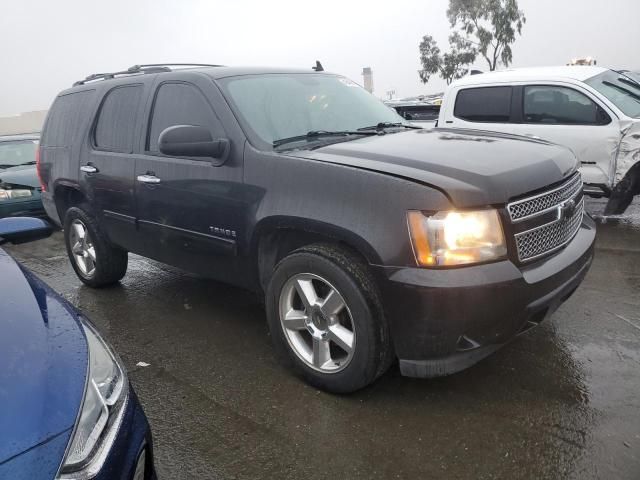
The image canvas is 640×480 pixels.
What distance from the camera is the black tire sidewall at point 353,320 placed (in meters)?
2.58

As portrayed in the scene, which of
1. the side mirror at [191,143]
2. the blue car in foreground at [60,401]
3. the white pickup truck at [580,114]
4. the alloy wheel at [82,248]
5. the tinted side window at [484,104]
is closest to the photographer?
the blue car in foreground at [60,401]

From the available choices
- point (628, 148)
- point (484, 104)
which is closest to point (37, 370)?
point (628, 148)

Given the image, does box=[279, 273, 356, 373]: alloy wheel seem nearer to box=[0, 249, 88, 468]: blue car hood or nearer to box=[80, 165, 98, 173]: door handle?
box=[0, 249, 88, 468]: blue car hood

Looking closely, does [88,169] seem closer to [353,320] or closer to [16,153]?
[353,320]

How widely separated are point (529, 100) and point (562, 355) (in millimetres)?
4487

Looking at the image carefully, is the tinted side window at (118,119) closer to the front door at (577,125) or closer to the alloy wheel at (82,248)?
the alloy wheel at (82,248)

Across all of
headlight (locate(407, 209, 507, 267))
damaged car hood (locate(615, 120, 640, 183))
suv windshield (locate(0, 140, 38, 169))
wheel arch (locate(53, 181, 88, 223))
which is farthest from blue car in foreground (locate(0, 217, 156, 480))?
suv windshield (locate(0, 140, 38, 169))

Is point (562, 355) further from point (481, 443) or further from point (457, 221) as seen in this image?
point (457, 221)

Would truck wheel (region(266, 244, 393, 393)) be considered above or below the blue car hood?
below

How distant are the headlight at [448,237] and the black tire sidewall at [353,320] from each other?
15.4 inches

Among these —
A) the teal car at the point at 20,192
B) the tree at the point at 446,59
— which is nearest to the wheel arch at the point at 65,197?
the teal car at the point at 20,192

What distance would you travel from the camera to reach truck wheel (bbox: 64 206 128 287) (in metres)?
4.72

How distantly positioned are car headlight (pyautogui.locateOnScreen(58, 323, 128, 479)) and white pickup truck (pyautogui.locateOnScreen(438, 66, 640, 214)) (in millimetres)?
5856

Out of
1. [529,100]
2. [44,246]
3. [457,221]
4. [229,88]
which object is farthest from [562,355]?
[44,246]
